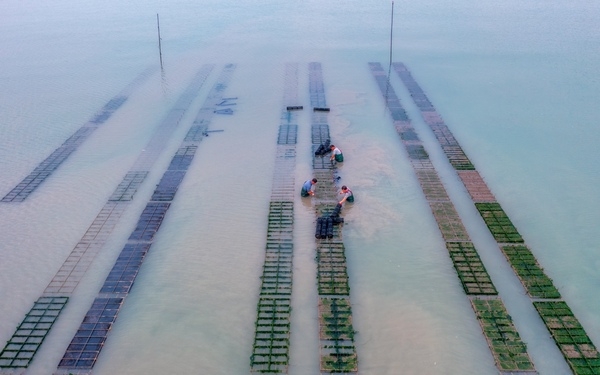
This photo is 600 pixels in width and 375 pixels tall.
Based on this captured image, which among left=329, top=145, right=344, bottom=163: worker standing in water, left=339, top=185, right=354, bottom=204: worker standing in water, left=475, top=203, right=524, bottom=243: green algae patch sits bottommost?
left=475, top=203, right=524, bottom=243: green algae patch

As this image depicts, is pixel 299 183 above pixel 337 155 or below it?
below

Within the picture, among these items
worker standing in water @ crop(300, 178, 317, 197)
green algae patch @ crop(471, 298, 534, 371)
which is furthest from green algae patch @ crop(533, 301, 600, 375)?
worker standing in water @ crop(300, 178, 317, 197)

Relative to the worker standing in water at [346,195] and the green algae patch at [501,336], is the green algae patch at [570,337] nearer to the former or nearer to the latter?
the green algae patch at [501,336]

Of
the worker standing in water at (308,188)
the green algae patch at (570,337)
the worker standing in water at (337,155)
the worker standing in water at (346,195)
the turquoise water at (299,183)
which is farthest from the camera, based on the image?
the worker standing in water at (337,155)

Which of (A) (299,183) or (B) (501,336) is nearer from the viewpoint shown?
(B) (501,336)

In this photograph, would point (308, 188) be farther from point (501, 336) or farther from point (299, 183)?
point (501, 336)

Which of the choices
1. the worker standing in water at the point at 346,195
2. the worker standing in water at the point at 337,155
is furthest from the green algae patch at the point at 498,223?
the worker standing in water at the point at 337,155

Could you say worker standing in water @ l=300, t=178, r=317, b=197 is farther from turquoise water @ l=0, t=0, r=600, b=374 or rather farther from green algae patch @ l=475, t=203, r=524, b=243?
green algae patch @ l=475, t=203, r=524, b=243

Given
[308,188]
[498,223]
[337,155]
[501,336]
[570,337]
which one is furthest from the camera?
[337,155]

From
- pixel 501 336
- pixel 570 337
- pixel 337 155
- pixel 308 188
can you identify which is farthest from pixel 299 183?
pixel 570 337
